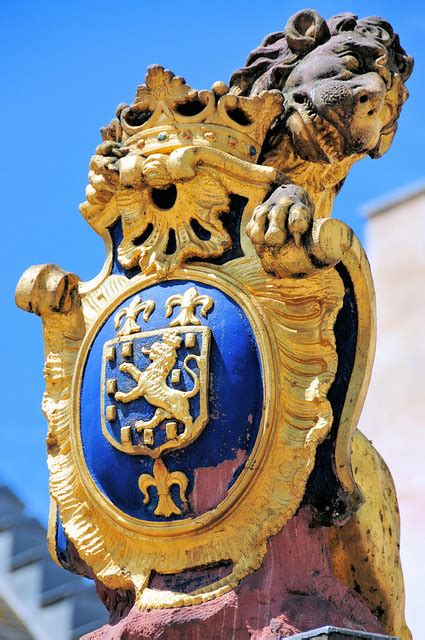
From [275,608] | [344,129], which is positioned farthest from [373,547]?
[344,129]

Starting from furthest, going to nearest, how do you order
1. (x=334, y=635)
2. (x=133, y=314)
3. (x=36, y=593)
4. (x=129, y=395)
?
(x=36, y=593) < (x=133, y=314) < (x=129, y=395) < (x=334, y=635)

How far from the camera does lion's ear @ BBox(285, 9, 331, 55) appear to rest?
5.85 meters

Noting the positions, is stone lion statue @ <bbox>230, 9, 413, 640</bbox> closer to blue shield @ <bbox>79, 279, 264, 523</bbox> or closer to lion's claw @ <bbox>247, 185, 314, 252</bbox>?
lion's claw @ <bbox>247, 185, 314, 252</bbox>

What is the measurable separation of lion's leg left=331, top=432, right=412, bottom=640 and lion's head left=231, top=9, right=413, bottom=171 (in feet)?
3.30

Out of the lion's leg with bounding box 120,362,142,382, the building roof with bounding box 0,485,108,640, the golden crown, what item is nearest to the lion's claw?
the golden crown

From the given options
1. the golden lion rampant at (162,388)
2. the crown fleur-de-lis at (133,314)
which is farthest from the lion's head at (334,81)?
the golden lion rampant at (162,388)

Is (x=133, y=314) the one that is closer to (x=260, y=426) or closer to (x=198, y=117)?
(x=260, y=426)

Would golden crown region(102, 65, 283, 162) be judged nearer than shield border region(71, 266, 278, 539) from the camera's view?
No

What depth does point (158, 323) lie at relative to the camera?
5.44 metres

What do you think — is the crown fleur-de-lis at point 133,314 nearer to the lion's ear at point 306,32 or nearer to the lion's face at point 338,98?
the lion's face at point 338,98

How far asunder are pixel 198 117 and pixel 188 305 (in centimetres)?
69

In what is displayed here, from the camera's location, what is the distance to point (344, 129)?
18.5 ft

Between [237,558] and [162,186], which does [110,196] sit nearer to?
[162,186]

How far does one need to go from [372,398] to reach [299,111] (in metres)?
11.6
